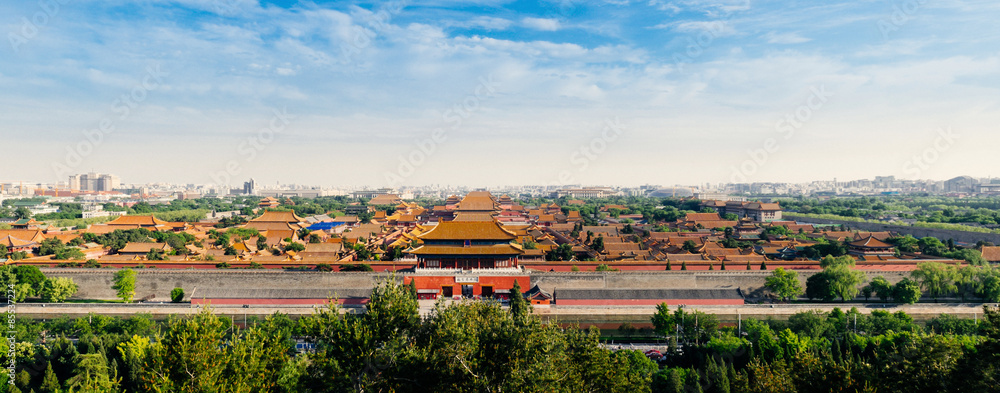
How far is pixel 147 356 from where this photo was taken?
8.88 meters

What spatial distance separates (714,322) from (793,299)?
869cm

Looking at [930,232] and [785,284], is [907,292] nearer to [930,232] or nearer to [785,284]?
[785,284]

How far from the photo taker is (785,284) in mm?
24391

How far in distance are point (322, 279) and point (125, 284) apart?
29.5 ft

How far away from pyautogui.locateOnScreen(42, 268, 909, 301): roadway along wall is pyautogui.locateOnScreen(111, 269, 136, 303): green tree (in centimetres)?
126

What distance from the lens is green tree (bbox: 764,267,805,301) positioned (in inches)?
958

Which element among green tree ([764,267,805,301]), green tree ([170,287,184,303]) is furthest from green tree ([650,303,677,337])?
green tree ([170,287,184,303])

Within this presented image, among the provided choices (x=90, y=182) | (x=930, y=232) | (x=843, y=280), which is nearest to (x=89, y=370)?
(x=843, y=280)

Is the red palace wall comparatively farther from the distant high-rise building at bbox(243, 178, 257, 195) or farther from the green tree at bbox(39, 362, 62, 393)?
the distant high-rise building at bbox(243, 178, 257, 195)

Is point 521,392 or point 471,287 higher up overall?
point 521,392

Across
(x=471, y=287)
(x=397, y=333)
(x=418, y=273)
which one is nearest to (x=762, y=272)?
(x=471, y=287)

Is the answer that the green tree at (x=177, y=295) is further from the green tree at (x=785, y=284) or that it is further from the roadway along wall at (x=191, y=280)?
the green tree at (x=785, y=284)

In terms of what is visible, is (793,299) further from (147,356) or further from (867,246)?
(147,356)

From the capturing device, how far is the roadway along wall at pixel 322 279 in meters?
26.0
